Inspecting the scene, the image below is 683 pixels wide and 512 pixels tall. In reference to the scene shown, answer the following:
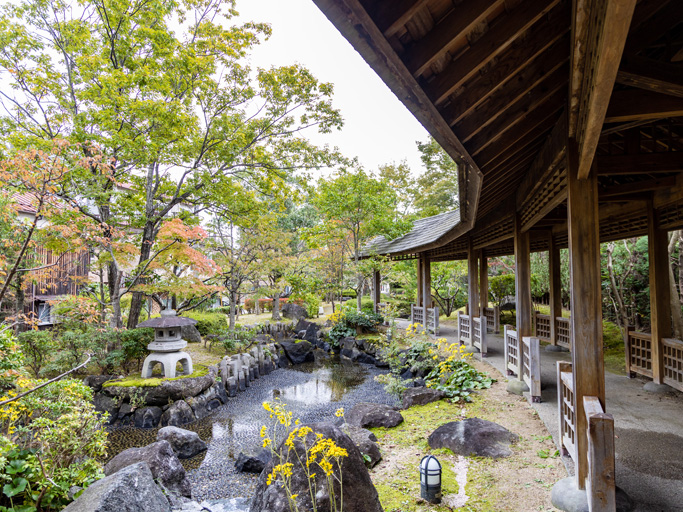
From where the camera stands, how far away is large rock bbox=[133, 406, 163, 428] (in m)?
7.19

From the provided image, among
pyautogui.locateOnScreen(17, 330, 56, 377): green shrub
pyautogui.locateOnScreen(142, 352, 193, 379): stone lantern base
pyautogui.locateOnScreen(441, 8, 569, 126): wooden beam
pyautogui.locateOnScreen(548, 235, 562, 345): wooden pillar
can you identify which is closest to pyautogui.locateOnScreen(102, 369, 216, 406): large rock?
pyautogui.locateOnScreen(142, 352, 193, 379): stone lantern base

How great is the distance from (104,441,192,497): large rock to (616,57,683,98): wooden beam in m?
5.84

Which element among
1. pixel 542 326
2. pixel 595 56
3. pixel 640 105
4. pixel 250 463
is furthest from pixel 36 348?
pixel 542 326

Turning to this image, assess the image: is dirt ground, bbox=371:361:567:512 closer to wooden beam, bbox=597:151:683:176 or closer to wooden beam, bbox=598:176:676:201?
wooden beam, bbox=597:151:683:176

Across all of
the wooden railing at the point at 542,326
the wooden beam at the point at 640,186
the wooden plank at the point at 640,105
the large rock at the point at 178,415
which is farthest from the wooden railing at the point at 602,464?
the wooden railing at the point at 542,326

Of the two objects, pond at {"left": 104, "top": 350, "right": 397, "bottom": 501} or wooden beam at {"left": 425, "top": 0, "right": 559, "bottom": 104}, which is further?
pond at {"left": 104, "top": 350, "right": 397, "bottom": 501}

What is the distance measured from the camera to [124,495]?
3.10 metres

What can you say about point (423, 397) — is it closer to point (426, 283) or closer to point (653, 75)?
point (653, 75)

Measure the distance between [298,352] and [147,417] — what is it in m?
5.96

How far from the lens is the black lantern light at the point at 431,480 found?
3385 millimetres

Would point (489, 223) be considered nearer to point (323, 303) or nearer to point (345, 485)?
point (345, 485)

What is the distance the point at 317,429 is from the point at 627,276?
10344 mm

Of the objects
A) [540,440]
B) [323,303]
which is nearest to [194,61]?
[540,440]

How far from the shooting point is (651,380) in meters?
6.54
